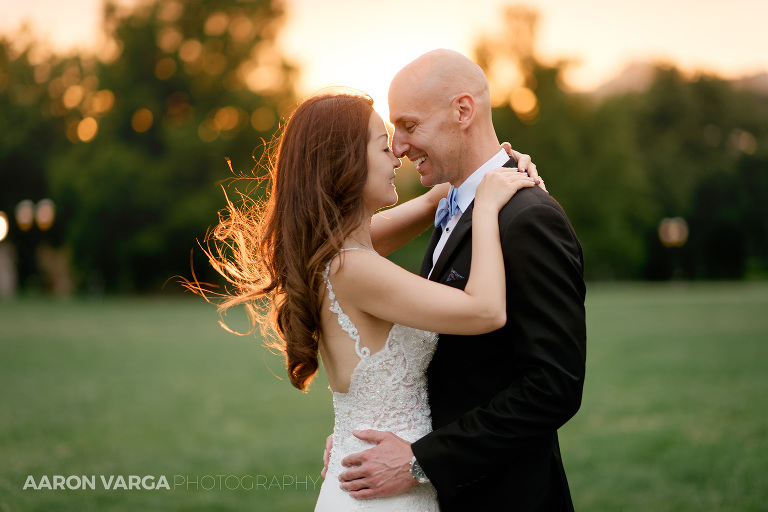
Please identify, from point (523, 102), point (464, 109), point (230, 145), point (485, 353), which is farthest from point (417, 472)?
point (523, 102)

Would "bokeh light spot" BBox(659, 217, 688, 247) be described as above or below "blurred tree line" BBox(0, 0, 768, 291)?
below

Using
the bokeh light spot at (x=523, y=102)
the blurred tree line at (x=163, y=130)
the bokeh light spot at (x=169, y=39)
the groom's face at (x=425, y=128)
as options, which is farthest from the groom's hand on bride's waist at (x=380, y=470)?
the bokeh light spot at (x=523, y=102)

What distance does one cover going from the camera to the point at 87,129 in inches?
1849

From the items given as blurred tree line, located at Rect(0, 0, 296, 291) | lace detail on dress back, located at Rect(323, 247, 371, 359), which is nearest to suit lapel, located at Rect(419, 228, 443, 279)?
lace detail on dress back, located at Rect(323, 247, 371, 359)

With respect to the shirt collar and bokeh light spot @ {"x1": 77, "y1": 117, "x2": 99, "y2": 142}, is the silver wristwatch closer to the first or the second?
the shirt collar

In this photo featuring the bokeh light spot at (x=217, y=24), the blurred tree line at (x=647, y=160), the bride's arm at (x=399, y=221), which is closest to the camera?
the bride's arm at (x=399, y=221)

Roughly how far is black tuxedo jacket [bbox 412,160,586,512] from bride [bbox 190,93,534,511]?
21 centimetres

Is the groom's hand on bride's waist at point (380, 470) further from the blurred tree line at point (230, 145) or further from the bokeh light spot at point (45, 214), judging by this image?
the bokeh light spot at point (45, 214)

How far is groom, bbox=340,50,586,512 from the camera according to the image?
2.79 meters

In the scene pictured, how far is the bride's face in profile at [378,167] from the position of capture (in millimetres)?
3225

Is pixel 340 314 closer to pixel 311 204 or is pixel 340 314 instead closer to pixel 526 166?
pixel 311 204

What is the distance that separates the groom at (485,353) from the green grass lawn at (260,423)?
453 centimetres

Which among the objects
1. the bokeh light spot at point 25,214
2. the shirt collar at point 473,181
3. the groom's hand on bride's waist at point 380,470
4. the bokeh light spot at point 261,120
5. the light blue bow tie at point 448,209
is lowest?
the bokeh light spot at point 25,214

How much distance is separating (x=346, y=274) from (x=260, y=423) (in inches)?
349
